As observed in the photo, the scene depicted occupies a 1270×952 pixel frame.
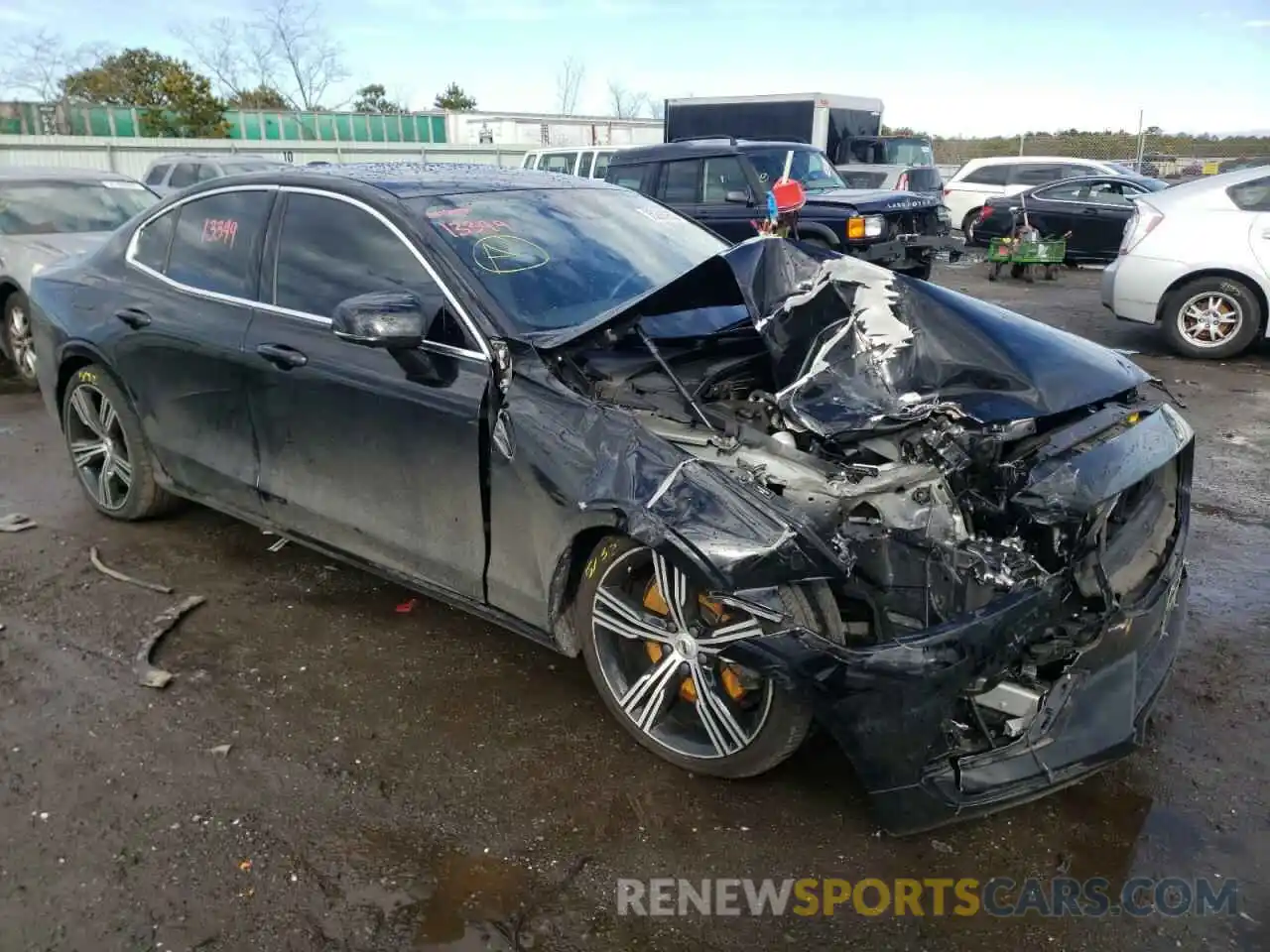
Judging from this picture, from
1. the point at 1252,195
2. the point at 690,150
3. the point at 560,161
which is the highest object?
the point at 690,150

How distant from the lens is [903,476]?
2693 millimetres

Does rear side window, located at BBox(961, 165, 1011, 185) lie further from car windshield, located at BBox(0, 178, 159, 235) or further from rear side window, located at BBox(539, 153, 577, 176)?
car windshield, located at BBox(0, 178, 159, 235)

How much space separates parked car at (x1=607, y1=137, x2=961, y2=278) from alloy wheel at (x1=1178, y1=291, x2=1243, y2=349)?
327cm

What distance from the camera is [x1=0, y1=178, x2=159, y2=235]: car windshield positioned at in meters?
8.23

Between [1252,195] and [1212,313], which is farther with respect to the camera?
[1212,313]

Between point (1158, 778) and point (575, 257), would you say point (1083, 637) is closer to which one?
point (1158, 778)

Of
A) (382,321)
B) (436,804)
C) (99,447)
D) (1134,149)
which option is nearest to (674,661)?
(436,804)

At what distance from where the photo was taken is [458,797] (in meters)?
2.90

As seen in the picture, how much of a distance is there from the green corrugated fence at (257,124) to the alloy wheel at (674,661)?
1132 inches

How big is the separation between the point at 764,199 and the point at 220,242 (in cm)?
772

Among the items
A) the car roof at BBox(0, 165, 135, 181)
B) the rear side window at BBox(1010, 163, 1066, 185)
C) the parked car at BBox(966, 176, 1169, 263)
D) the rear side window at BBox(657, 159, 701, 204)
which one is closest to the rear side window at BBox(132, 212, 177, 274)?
the car roof at BBox(0, 165, 135, 181)

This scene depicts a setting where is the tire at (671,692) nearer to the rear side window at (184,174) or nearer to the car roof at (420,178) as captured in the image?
the car roof at (420,178)

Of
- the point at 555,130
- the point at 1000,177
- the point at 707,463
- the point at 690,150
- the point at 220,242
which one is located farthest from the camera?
the point at 555,130

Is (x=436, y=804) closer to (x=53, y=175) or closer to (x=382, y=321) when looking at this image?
(x=382, y=321)
